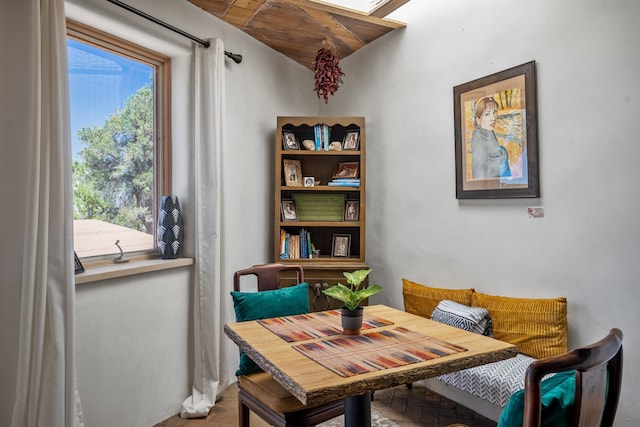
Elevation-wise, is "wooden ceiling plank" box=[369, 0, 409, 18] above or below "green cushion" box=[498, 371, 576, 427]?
above

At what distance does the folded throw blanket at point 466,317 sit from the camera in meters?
2.38

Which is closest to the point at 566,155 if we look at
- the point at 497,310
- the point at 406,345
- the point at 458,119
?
the point at 458,119

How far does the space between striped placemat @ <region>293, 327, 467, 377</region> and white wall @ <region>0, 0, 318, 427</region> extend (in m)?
1.28

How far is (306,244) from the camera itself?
11.3 ft

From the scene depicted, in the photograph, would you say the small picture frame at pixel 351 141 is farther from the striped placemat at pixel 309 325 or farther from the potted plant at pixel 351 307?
the potted plant at pixel 351 307

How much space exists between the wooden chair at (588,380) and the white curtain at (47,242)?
190 cm

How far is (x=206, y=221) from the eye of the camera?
282cm

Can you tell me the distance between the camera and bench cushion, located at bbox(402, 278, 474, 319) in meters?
2.67

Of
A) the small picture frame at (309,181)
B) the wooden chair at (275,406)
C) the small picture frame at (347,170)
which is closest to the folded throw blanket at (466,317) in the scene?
the wooden chair at (275,406)

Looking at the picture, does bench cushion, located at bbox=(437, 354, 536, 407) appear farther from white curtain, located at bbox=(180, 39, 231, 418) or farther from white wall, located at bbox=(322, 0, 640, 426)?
white curtain, located at bbox=(180, 39, 231, 418)

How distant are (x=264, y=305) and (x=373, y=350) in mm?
776

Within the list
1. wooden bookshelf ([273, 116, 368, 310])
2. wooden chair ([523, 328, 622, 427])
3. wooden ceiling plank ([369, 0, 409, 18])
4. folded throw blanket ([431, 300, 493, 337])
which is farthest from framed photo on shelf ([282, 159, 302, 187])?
wooden chair ([523, 328, 622, 427])

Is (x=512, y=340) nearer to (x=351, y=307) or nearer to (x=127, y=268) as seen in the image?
(x=351, y=307)

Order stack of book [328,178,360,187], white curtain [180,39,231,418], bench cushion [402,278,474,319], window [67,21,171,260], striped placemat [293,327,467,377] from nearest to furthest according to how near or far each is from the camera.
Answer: striped placemat [293,327,467,377] < window [67,21,171,260] < bench cushion [402,278,474,319] < white curtain [180,39,231,418] < stack of book [328,178,360,187]
